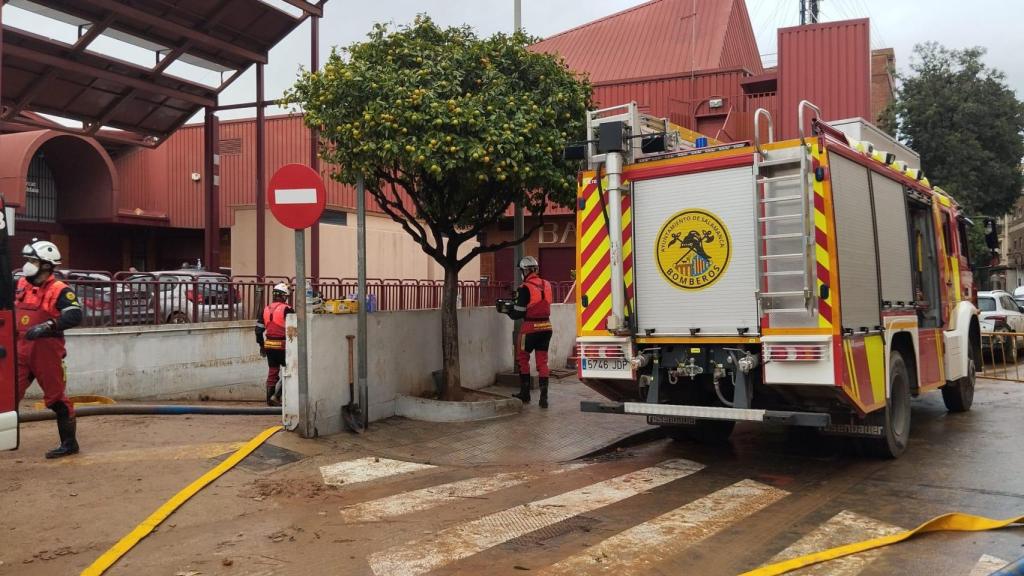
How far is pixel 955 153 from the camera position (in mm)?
26281

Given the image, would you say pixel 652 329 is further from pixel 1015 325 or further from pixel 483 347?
pixel 1015 325

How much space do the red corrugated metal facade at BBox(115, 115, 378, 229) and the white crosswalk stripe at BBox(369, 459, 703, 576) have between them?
19.8m

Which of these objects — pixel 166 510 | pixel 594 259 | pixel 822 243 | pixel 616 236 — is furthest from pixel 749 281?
pixel 166 510

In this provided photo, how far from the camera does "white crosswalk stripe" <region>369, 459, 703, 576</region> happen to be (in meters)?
4.45

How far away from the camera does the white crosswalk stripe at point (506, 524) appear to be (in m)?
4.45

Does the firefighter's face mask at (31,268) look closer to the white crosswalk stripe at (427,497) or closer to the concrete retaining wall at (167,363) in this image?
the white crosswalk stripe at (427,497)

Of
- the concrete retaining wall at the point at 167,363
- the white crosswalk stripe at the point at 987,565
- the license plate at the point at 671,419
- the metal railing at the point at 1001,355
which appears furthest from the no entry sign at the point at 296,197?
the metal railing at the point at 1001,355

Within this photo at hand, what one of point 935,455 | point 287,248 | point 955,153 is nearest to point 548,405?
point 935,455

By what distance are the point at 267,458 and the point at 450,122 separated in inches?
143

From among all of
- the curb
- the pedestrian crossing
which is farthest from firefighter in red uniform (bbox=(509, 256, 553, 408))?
the pedestrian crossing

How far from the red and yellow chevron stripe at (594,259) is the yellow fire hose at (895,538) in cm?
291

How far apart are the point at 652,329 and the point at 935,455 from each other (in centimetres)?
310

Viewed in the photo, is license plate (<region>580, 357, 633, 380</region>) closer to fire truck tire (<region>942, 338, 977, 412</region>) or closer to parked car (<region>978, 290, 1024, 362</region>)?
fire truck tire (<region>942, 338, 977, 412</region>)

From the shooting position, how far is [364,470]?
6.77 meters
